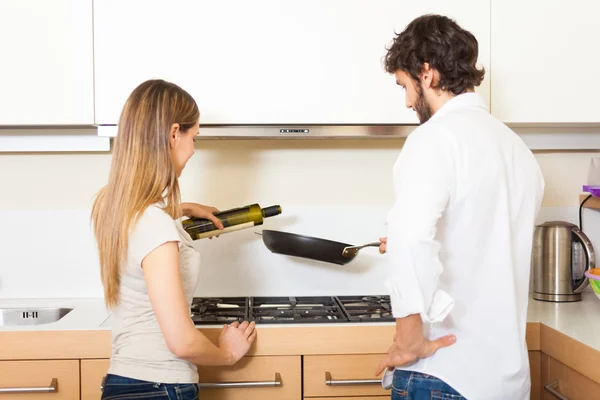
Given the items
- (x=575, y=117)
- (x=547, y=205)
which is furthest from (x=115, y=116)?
(x=547, y=205)

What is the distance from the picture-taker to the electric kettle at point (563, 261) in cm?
209

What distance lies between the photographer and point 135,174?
1.38 metres

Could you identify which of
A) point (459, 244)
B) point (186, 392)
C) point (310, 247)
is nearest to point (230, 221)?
point (310, 247)

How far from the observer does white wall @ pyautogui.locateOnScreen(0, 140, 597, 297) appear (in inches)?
90.2

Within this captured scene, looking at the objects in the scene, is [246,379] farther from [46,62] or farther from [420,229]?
[46,62]

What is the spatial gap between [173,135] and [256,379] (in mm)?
745

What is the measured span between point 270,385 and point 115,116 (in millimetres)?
928

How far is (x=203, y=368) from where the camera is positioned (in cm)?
175

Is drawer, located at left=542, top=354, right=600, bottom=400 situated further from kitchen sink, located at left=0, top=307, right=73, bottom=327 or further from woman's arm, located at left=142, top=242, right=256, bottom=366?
kitchen sink, located at left=0, top=307, right=73, bottom=327

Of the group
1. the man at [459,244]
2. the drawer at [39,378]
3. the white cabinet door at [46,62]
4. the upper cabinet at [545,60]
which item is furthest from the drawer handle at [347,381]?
the white cabinet door at [46,62]

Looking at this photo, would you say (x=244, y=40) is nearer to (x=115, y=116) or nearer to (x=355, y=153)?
(x=115, y=116)

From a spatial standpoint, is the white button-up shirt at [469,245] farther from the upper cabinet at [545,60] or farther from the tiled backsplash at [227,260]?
the tiled backsplash at [227,260]

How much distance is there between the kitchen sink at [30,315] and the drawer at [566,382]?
1.53 m

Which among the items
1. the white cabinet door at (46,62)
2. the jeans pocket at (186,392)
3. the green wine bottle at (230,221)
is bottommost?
the jeans pocket at (186,392)
